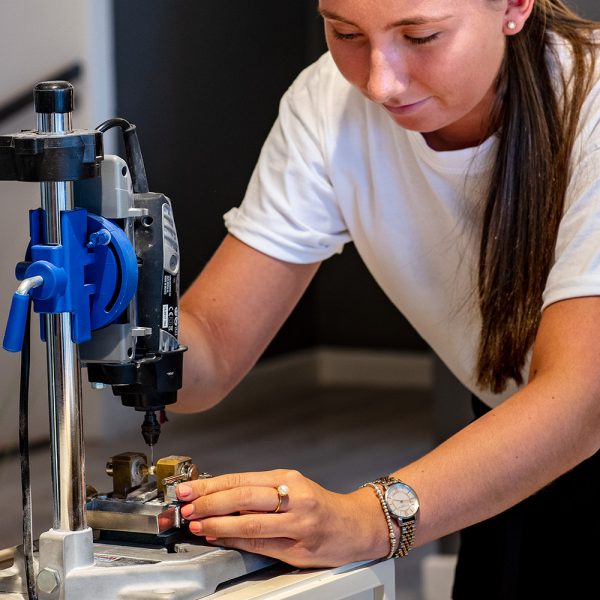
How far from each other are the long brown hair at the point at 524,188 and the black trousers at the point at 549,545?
8.8 inches

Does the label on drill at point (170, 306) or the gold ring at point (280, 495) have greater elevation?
the label on drill at point (170, 306)

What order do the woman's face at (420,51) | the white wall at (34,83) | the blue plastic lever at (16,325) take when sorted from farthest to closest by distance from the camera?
the white wall at (34,83) → the woman's face at (420,51) → the blue plastic lever at (16,325)

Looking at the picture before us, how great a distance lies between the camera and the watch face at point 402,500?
110 centimetres

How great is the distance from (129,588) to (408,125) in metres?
0.57

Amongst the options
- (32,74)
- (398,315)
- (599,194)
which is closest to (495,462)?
(599,194)

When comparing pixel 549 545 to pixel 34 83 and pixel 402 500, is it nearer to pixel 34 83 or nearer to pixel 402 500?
pixel 402 500

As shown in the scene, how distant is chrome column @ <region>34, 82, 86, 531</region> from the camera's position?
0.98 m

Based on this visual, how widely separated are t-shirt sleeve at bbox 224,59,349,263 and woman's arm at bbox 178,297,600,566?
1.28 feet

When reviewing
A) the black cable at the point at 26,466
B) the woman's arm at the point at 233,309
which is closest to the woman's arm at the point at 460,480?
the black cable at the point at 26,466

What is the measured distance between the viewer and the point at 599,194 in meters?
1.23

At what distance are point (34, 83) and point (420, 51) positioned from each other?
74.1 inches

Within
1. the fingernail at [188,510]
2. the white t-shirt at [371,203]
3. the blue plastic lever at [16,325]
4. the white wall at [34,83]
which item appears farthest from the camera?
the white wall at [34,83]

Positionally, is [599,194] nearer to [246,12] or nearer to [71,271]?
[71,271]

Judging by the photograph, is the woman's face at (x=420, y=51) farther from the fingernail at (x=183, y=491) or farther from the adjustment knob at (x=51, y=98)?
the fingernail at (x=183, y=491)
